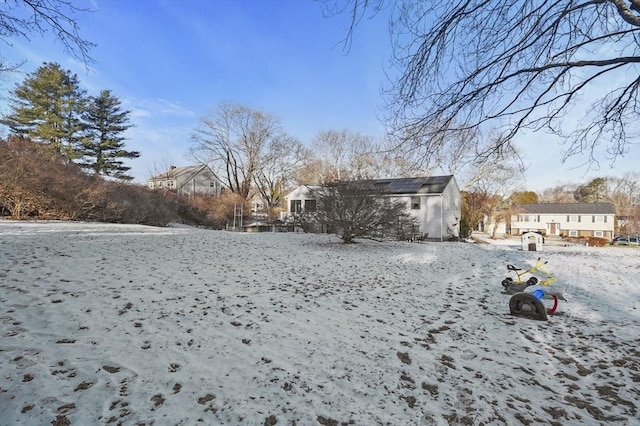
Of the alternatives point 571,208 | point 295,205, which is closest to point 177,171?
point 295,205

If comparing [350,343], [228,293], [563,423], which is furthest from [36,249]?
[563,423]

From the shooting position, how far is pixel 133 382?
8.60 feet

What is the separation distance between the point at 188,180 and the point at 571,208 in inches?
2148

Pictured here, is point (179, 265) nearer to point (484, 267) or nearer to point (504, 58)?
point (504, 58)

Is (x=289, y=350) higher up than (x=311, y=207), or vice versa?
(x=311, y=207)

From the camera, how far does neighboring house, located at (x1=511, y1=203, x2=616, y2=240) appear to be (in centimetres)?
4103

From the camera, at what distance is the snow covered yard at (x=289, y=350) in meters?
2.46

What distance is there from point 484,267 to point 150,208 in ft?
58.6

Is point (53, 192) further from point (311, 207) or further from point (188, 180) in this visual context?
point (188, 180)

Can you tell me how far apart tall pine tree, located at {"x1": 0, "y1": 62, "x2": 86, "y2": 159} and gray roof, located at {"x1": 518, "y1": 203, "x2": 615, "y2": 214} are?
5269cm

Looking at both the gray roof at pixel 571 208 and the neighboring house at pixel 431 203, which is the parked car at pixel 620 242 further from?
the neighboring house at pixel 431 203

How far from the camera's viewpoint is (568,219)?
43.3 metres

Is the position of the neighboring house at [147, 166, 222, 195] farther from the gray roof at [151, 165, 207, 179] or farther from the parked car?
the parked car

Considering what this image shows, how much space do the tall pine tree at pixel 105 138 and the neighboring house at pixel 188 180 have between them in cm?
638
